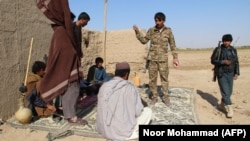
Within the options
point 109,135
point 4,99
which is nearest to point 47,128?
point 4,99

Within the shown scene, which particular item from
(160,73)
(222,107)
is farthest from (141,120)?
(222,107)

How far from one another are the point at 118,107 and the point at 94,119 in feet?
6.24

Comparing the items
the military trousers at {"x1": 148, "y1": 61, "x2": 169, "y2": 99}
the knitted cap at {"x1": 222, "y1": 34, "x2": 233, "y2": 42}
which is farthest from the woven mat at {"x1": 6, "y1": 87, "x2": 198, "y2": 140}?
the knitted cap at {"x1": 222, "y1": 34, "x2": 233, "y2": 42}

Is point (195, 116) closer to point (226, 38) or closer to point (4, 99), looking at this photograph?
point (226, 38)

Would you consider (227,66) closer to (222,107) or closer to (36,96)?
(222,107)

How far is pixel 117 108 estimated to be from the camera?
9.93 feet

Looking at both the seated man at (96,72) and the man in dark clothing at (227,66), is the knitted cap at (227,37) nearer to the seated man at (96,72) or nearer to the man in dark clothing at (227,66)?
the man in dark clothing at (227,66)

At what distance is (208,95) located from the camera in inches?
303

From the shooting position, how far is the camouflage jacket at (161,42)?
18.3ft

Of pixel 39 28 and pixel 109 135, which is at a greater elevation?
pixel 39 28

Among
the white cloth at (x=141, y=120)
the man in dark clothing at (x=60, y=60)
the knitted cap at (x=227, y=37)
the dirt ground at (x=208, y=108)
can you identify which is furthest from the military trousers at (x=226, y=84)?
the man in dark clothing at (x=60, y=60)

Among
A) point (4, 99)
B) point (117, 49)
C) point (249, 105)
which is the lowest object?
point (249, 105)

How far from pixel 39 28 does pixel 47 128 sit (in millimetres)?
2155

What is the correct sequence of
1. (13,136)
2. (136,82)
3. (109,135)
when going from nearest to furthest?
(109,135) < (13,136) < (136,82)
